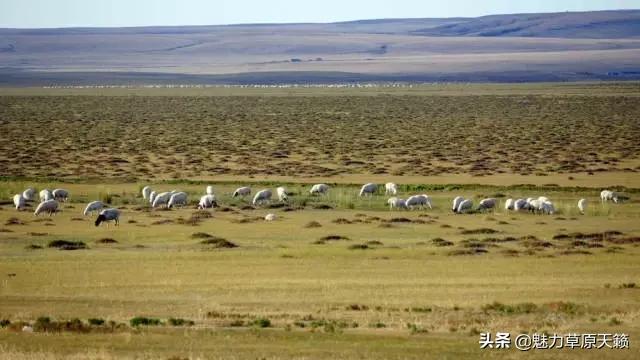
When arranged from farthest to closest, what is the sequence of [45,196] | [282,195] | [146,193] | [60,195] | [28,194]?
[146,193], [282,195], [60,195], [28,194], [45,196]

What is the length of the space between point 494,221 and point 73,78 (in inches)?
6280

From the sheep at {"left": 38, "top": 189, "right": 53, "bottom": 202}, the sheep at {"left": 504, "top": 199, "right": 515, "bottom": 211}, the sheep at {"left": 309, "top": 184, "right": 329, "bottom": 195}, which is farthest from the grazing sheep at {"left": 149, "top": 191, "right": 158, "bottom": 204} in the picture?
the sheep at {"left": 504, "top": 199, "right": 515, "bottom": 211}

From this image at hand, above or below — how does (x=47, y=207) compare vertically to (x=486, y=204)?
above

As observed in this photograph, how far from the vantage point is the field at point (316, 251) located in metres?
18.6

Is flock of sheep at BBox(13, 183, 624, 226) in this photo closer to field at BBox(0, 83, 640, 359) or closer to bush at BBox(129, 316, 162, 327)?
field at BBox(0, 83, 640, 359)

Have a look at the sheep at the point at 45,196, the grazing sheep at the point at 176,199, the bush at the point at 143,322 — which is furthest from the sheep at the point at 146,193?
the bush at the point at 143,322

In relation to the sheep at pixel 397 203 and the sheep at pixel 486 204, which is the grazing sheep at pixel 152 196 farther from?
the sheep at pixel 486 204

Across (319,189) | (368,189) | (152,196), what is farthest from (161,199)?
(368,189)

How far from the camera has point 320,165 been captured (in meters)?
56.3

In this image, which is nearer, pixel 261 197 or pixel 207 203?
pixel 207 203

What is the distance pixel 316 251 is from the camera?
29391 millimetres

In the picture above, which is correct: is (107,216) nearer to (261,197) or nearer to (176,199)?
(176,199)

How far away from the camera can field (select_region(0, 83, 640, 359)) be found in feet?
61.1

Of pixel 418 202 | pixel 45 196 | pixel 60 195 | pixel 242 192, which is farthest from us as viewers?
pixel 242 192
